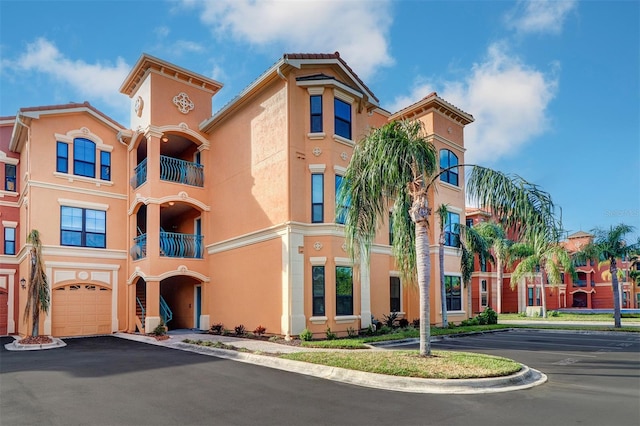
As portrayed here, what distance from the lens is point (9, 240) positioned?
82.7 feet

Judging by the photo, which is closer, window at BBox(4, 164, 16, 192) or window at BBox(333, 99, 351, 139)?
window at BBox(333, 99, 351, 139)

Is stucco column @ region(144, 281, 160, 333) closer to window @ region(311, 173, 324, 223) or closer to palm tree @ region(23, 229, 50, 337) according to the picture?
palm tree @ region(23, 229, 50, 337)

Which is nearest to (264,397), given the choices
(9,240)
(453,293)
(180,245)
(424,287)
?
(424,287)

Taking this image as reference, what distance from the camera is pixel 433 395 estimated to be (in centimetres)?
882

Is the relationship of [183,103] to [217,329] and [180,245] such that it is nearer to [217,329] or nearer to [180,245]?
[180,245]

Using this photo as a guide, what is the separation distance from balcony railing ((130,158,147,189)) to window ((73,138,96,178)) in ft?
6.81

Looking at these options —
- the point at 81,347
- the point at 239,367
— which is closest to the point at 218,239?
the point at 81,347

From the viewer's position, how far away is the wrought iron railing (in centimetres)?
2272

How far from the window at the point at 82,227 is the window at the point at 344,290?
13.5 meters

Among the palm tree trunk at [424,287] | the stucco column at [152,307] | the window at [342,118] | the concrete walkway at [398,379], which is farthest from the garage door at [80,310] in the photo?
the palm tree trunk at [424,287]

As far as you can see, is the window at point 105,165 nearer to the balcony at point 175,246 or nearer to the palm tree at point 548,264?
the balcony at point 175,246

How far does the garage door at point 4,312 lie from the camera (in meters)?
24.2

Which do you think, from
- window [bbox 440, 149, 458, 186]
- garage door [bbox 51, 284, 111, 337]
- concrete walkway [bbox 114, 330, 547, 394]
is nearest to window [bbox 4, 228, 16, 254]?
garage door [bbox 51, 284, 111, 337]

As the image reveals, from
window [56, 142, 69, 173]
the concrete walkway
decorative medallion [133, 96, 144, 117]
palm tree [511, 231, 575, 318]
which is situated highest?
decorative medallion [133, 96, 144, 117]
